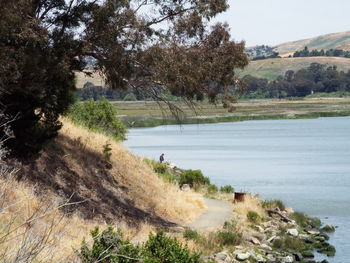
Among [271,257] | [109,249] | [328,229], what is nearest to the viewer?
[109,249]

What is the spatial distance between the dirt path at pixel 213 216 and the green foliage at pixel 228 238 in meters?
1.29

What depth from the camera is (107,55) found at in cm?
2200

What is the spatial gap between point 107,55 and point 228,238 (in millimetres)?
7157

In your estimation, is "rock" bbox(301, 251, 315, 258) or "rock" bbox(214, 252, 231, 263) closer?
"rock" bbox(214, 252, 231, 263)

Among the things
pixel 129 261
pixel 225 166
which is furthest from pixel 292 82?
pixel 129 261

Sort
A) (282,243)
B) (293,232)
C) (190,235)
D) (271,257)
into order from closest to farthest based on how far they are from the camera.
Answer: (190,235) → (271,257) → (282,243) → (293,232)

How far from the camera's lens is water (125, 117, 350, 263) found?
38.7 meters

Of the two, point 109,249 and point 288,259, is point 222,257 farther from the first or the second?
point 109,249

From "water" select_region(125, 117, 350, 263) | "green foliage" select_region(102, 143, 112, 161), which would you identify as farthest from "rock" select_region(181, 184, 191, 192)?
"green foliage" select_region(102, 143, 112, 161)

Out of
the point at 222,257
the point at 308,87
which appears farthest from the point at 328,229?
the point at 308,87

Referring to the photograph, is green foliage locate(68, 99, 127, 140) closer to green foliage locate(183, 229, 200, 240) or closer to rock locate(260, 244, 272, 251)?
rock locate(260, 244, 272, 251)

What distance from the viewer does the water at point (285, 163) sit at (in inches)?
1522

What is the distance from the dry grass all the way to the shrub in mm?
2763

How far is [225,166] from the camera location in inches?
2331
